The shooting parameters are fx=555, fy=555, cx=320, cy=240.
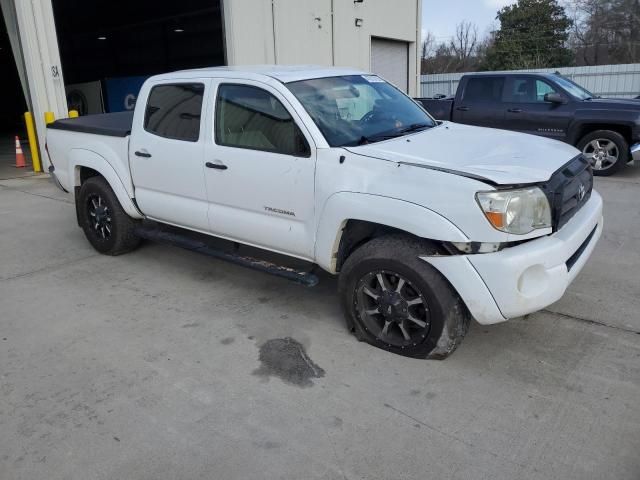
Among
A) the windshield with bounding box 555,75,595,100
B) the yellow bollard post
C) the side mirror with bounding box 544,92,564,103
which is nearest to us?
the side mirror with bounding box 544,92,564,103

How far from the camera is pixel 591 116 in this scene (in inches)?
366

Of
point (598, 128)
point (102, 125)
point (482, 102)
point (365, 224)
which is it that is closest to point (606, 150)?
point (598, 128)

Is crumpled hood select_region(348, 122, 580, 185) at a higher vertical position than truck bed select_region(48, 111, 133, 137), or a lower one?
lower

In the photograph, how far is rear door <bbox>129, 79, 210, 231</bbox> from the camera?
466 cm

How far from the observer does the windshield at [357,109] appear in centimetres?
400

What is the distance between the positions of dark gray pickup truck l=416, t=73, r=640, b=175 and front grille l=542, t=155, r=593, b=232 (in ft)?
19.4

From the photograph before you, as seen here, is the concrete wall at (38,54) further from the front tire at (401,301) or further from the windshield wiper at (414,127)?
the front tire at (401,301)

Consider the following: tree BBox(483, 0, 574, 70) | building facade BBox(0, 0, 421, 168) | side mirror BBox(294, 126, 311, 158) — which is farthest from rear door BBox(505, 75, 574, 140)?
tree BBox(483, 0, 574, 70)

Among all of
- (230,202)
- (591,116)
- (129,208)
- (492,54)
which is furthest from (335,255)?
(492,54)

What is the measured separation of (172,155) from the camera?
15.8ft

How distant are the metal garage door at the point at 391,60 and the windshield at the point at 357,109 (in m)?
11.6

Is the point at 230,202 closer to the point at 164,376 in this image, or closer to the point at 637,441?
the point at 164,376

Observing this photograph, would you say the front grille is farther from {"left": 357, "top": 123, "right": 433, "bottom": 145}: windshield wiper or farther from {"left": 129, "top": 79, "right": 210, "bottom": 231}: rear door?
{"left": 129, "top": 79, "right": 210, "bottom": 231}: rear door

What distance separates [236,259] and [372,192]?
1.48m
